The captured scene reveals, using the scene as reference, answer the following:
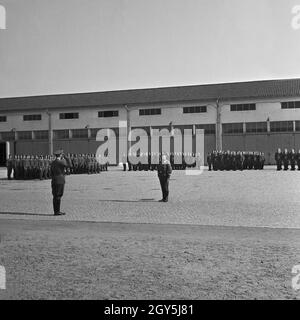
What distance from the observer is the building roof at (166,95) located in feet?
136

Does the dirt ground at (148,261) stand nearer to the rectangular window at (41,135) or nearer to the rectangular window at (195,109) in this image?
the rectangular window at (195,109)

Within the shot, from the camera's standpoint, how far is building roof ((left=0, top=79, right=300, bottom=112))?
41.6 meters

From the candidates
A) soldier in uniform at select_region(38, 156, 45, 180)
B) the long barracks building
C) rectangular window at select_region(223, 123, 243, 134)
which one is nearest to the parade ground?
soldier in uniform at select_region(38, 156, 45, 180)

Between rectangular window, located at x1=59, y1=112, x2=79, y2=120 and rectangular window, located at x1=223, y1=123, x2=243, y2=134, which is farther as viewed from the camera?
rectangular window, located at x1=59, y1=112, x2=79, y2=120

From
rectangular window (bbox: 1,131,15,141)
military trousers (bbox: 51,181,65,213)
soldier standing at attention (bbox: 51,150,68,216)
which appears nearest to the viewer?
military trousers (bbox: 51,181,65,213)

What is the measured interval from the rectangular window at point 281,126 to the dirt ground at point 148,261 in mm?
32475

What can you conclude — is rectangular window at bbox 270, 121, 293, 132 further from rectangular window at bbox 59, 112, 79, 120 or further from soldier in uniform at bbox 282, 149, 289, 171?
rectangular window at bbox 59, 112, 79, 120

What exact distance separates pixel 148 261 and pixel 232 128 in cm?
3584

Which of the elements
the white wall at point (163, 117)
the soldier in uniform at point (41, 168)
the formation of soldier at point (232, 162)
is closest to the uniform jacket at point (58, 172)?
the soldier in uniform at point (41, 168)

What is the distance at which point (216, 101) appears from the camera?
41312mm

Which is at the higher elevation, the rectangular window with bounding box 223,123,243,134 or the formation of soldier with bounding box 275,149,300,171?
the rectangular window with bounding box 223,123,243,134

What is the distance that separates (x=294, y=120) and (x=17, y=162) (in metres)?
24.3

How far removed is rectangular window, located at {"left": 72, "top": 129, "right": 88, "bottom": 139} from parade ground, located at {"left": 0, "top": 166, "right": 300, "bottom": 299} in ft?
111
